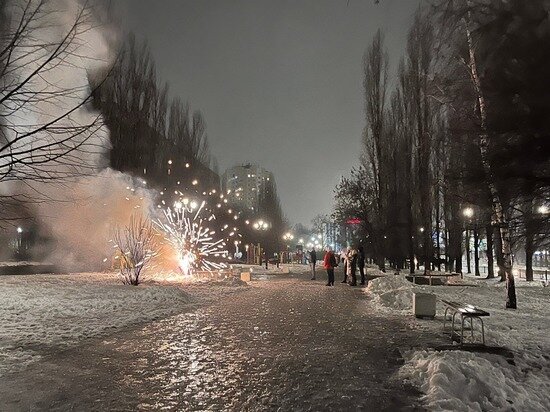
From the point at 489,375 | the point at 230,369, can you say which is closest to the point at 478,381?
the point at 489,375

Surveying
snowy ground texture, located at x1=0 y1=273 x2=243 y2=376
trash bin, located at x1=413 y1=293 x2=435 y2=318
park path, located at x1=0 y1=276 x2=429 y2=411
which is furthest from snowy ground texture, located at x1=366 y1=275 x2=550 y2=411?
snowy ground texture, located at x1=0 y1=273 x2=243 y2=376

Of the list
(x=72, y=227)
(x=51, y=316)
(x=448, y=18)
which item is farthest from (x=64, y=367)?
(x=72, y=227)

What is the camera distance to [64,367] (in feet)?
21.6

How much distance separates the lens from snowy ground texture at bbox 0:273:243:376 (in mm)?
8008

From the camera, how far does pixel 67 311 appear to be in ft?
36.5

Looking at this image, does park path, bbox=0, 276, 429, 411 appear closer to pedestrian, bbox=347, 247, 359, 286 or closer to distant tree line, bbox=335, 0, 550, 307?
distant tree line, bbox=335, 0, 550, 307

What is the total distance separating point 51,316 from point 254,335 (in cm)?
494

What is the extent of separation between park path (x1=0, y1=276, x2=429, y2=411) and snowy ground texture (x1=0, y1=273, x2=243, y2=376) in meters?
0.61

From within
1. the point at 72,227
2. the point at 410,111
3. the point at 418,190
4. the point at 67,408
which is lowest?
the point at 67,408

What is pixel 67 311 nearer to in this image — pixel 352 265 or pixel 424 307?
pixel 424 307

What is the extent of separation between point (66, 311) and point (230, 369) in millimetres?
6314

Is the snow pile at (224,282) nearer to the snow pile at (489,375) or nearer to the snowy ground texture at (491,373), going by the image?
the snowy ground texture at (491,373)

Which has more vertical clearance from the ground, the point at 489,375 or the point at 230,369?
the point at 489,375

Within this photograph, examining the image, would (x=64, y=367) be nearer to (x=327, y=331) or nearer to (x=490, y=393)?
(x=327, y=331)
